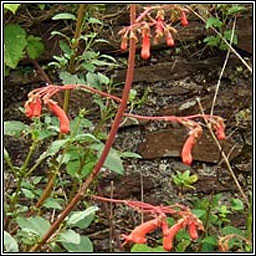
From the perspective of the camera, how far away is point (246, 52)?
1.76 m

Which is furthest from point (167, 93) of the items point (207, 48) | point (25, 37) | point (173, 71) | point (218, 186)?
point (25, 37)

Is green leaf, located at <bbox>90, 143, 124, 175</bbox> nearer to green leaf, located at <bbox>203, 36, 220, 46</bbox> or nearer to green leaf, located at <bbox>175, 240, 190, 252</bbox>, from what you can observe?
green leaf, located at <bbox>175, 240, 190, 252</bbox>

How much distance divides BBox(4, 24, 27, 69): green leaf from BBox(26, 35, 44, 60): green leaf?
5cm

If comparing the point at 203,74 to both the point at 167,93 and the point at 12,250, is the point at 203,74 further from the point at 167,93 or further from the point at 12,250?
the point at 12,250

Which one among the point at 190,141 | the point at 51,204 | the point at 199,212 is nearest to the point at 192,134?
the point at 190,141

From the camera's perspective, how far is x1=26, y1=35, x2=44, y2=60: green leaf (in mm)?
1662

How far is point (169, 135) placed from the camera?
171cm

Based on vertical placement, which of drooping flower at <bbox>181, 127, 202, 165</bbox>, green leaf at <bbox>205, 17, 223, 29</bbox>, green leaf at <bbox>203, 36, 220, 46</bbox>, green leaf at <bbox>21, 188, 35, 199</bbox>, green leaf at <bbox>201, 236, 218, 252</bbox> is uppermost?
green leaf at <bbox>205, 17, 223, 29</bbox>

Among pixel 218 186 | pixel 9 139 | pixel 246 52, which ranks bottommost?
pixel 218 186

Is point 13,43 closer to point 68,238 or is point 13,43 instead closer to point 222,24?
point 222,24

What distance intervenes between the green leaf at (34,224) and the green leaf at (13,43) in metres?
0.56

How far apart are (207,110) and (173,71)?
0.14 meters

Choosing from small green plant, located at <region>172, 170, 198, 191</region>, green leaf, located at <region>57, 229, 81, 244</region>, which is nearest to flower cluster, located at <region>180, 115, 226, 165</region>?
green leaf, located at <region>57, 229, 81, 244</region>

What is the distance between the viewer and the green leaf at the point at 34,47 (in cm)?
166
